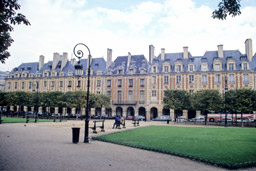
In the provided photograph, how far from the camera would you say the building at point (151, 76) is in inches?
1601

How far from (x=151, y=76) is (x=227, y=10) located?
3770cm

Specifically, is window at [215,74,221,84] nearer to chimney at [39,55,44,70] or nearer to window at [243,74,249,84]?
window at [243,74,249,84]

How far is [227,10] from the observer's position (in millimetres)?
7738

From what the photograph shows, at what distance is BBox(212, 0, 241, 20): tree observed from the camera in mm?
7497

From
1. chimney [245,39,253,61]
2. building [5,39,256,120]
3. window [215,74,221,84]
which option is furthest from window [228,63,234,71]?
chimney [245,39,253,61]

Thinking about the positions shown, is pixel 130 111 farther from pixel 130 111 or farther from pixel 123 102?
pixel 123 102

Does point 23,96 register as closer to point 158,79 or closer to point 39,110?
point 39,110

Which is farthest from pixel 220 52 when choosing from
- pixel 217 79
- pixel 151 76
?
pixel 151 76

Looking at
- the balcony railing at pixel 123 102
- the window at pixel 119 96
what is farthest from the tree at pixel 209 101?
the window at pixel 119 96

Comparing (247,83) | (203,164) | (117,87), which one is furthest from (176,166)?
(117,87)

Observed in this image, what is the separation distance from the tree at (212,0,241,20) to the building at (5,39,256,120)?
34.0 meters

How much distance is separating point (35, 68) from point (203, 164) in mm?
58097

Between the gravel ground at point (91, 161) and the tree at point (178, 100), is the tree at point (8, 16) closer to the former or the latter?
the gravel ground at point (91, 161)

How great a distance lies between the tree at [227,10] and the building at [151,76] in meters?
34.0
